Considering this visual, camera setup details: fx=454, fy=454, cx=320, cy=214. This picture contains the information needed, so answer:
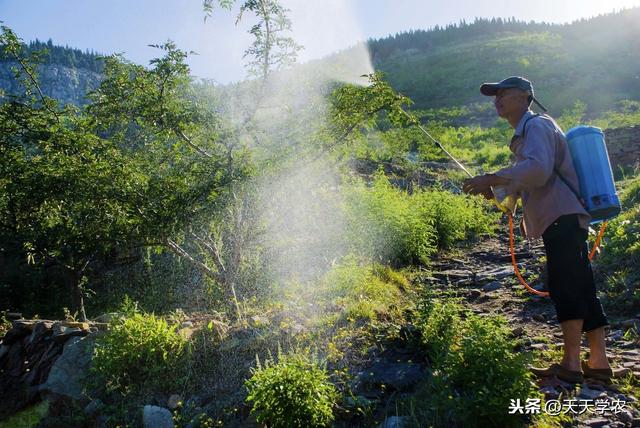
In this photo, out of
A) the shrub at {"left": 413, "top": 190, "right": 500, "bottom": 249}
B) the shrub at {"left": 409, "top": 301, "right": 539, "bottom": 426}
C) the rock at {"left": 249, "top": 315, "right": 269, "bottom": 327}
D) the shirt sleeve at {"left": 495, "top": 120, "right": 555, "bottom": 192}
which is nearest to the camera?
the shrub at {"left": 409, "top": 301, "right": 539, "bottom": 426}

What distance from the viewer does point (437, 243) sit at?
27.6 feet

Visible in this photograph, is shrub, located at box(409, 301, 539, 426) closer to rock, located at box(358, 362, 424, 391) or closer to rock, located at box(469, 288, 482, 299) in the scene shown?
rock, located at box(358, 362, 424, 391)

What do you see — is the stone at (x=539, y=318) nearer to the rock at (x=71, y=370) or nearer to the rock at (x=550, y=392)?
the rock at (x=550, y=392)

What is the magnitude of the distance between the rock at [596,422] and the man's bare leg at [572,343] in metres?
0.46

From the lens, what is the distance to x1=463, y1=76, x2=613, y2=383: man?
321cm

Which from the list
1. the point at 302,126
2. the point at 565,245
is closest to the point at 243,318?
the point at 302,126

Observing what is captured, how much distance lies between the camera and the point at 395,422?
315 centimetres

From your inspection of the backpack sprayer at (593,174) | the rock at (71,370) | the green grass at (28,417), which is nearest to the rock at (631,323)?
the backpack sprayer at (593,174)

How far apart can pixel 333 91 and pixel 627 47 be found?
66857 mm

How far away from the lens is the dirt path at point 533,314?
3.04m

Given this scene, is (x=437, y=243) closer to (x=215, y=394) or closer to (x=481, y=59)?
(x=215, y=394)

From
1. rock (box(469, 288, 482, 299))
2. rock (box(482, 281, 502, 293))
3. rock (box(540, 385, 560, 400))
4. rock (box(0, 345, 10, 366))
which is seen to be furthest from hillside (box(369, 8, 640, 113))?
rock (box(0, 345, 10, 366))

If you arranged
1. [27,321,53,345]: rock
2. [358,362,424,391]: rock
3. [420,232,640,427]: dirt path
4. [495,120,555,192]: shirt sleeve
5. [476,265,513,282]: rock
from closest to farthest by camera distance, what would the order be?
[420,232,640,427]: dirt path < [495,120,555,192]: shirt sleeve < [358,362,424,391]: rock < [27,321,53,345]: rock < [476,265,513,282]: rock

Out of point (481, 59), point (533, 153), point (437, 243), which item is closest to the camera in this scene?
point (533, 153)
